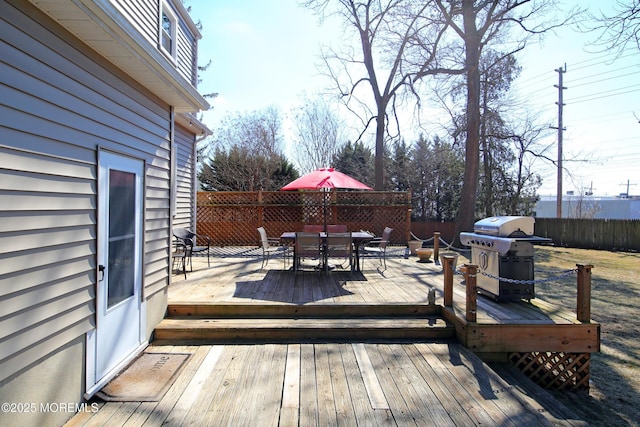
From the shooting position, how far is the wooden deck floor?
2500 mm

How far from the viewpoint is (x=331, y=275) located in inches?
247

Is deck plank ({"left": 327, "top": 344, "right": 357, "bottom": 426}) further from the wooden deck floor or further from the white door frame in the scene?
the white door frame

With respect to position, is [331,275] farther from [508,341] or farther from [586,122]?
[586,122]

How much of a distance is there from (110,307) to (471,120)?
11.7 meters

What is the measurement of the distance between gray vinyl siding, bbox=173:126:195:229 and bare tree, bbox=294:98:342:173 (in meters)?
10.1

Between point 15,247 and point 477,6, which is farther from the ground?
point 477,6

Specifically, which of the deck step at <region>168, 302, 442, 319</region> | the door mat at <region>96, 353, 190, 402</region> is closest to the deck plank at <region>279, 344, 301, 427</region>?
the deck step at <region>168, 302, 442, 319</region>

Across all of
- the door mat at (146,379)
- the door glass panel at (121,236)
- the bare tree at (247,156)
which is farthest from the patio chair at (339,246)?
the bare tree at (247,156)

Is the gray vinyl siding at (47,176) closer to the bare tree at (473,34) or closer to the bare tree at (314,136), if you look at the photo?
the bare tree at (473,34)

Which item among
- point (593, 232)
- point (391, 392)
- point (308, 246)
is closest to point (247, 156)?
point (308, 246)

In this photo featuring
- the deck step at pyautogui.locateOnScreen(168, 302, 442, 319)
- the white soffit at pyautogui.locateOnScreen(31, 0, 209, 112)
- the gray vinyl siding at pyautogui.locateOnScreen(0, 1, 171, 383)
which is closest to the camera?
the gray vinyl siding at pyautogui.locateOnScreen(0, 1, 171, 383)

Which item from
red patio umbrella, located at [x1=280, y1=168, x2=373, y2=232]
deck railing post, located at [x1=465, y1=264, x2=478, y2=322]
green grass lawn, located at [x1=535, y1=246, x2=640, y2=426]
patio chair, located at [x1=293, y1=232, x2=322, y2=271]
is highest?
red patio umbrella, located at [x1=280, y1=168, x2=373, y2=232]

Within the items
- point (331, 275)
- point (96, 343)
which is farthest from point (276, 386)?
point (331, 275)

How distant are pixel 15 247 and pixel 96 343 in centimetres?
114
